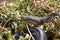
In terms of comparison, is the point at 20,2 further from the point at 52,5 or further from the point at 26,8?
the point at 52,5

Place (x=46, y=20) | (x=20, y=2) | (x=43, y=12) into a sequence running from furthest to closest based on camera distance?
1. (x=20, y=2)
2. (x=43, y=12)
3. (x=46, y=20)

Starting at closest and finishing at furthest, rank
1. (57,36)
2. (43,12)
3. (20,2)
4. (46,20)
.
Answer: (57,36)
(46,20)
(43,12)
(20,2)

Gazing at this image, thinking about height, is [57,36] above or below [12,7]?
below

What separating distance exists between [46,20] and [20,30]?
0.69 ft

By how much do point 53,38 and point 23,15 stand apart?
0.29 m

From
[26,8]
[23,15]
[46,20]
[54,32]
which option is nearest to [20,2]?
[26,8]

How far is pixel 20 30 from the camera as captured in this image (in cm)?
135

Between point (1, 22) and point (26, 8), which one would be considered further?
point (26, 8)

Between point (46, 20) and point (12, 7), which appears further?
point (12, 7)

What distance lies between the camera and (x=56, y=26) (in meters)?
1.38

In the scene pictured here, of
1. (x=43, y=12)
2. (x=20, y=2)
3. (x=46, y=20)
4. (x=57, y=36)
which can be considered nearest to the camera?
(x=57, y=36)

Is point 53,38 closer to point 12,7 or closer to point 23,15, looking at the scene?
point 23,15

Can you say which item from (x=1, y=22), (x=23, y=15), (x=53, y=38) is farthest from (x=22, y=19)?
(x=53, y=38)

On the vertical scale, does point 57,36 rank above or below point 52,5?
below
